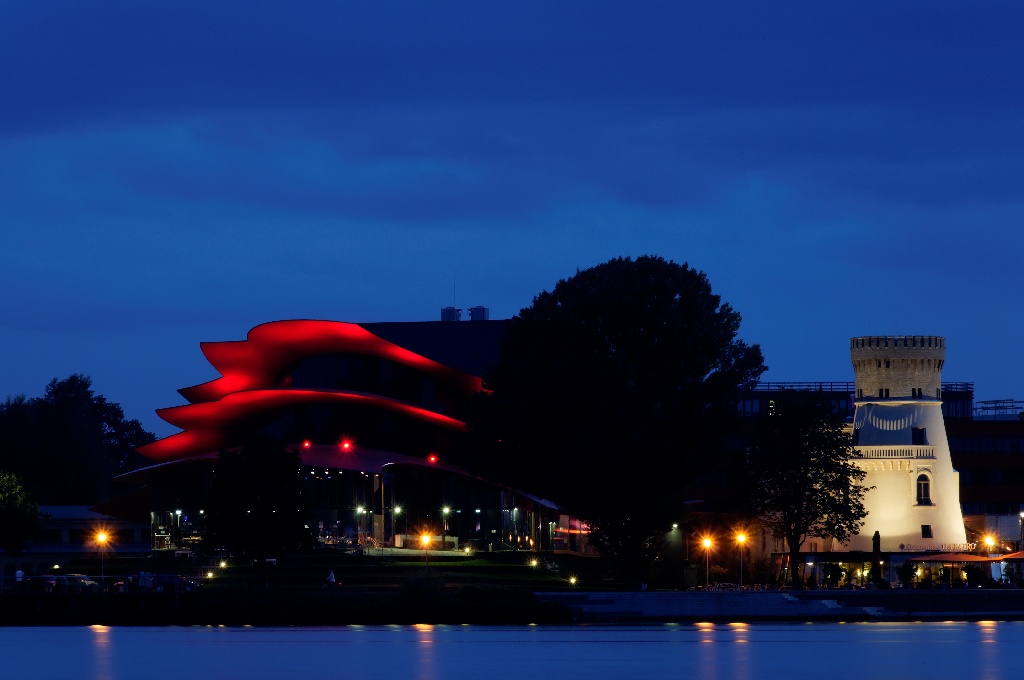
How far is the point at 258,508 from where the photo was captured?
65750 mm

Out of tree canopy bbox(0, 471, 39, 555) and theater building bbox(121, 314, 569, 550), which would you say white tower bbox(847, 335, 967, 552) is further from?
→ tree canopy bbox(0, 471, 39, 555)

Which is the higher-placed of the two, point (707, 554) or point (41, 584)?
point (707, 554)

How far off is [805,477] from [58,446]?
60680mm

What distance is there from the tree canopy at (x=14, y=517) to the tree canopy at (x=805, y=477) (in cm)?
3347

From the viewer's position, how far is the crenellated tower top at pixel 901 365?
85.4m

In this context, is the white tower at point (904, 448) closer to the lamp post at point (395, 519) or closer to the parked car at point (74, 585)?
the lamp post at point (395, 519)

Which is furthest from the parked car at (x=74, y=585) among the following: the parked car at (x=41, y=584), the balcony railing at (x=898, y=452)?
the balcony railing at (x=898, y=452)

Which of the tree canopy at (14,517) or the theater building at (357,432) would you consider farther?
the tree canopy at (14,517)

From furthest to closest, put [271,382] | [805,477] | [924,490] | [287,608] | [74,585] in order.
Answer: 1. [271,382]
2. [924,490]
3. [805,477]
4. [74,585]
5. [287,608]

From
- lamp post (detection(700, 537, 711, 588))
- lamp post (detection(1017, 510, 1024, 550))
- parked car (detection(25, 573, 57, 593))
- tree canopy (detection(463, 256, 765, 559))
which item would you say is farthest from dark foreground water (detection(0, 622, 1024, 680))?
lamp post (detection(1017, 510, 1024, 550))

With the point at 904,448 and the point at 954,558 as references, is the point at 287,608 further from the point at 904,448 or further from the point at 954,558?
the point at 904,448

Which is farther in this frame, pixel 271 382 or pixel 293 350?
pixel 271 382

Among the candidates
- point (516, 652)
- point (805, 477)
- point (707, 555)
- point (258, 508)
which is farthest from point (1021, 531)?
point (516, 652)

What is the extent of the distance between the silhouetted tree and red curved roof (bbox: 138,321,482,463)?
1532cm
